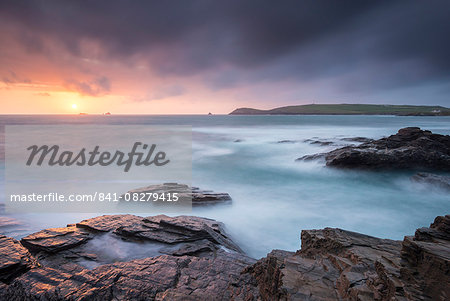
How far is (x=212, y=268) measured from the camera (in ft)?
13.4

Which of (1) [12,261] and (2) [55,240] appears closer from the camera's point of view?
(1) [12,261]

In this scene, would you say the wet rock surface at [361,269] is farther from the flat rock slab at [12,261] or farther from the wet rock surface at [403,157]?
the wet rock surface at [403,157]

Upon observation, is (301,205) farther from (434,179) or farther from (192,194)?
(434,179)

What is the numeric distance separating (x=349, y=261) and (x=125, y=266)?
3.83 m

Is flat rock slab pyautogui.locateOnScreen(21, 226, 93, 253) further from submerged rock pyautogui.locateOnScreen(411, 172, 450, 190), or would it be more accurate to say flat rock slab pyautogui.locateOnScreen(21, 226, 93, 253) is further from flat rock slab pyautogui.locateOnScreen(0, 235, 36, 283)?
submerged rock pyautogui.locateOnScreen(411, 172, 450, 190)

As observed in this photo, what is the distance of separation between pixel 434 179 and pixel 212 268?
39.2ft

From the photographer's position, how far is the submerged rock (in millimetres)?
10178

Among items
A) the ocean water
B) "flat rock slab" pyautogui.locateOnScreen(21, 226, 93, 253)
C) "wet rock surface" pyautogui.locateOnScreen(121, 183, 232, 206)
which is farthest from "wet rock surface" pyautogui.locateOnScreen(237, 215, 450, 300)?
"wet rock surface" pyautogui.locateOnScreen(121, 183, 232, 206)

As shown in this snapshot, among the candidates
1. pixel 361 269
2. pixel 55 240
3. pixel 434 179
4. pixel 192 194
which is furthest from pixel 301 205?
pixel 55 240

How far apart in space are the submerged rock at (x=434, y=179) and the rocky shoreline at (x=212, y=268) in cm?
891

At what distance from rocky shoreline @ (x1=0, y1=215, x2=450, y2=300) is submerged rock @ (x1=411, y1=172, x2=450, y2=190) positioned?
891 cm

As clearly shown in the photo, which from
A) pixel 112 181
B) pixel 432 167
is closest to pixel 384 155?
pixel 432 167

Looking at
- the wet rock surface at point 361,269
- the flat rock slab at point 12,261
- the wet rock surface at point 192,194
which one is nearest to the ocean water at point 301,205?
the wet rock surface at point 192,194

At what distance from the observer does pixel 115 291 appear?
3395 millimetres
